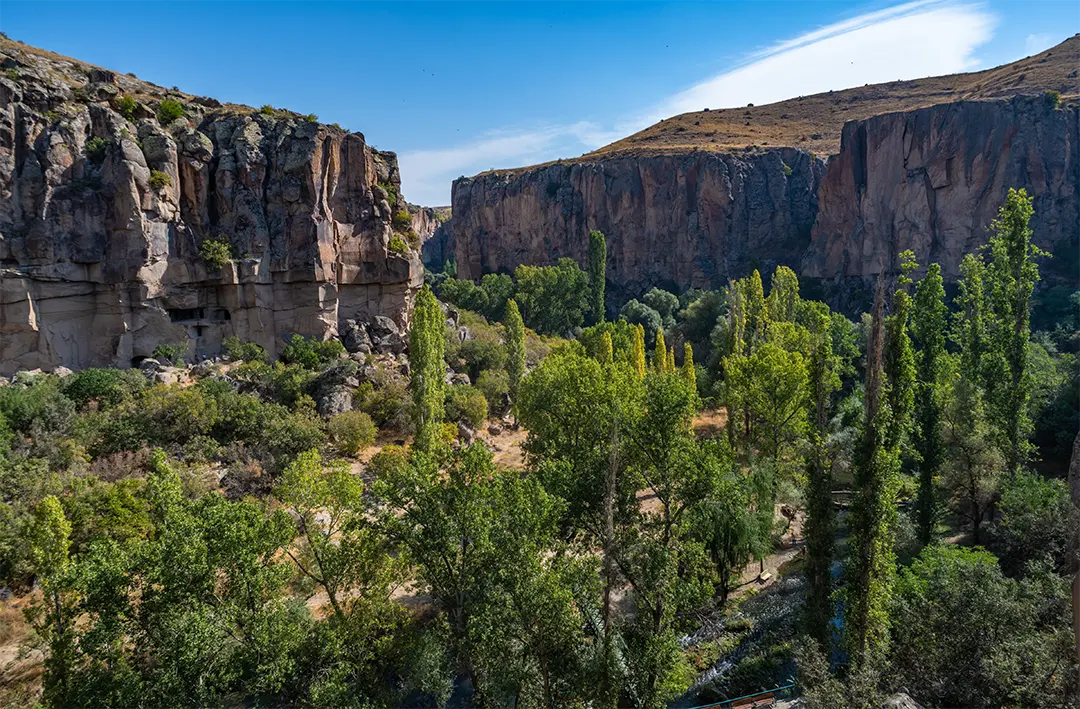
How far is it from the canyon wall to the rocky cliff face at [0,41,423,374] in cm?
3642

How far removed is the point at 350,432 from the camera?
973 inches

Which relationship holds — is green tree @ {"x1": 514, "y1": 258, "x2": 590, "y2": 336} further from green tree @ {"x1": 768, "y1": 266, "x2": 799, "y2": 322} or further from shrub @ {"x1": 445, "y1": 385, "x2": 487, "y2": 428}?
shrub @ {"x1": 445, "y1": 385, "x2": 487, "y2": 428}

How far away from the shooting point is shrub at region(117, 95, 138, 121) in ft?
98.4

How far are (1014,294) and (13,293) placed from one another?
133 feet

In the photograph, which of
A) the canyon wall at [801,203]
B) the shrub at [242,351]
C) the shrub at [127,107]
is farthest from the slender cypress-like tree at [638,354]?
the shrub at [127,107]

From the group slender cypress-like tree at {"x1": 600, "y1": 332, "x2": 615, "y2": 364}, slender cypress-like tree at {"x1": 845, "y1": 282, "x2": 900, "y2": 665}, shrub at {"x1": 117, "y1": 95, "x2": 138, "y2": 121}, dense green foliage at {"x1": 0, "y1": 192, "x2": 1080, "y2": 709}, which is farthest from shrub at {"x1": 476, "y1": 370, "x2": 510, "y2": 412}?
slender cypress-like tree at {"x1": 845, "y1": 282, "x2": 900, "y2": 665}

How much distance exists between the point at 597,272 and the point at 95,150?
43.5 meters

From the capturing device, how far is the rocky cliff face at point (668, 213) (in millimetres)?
67875

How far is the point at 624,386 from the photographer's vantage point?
1883cm

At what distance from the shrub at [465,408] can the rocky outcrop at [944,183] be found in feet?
139

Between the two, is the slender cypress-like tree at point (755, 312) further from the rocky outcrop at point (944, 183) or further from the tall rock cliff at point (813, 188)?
the rocky outcrop at point (944, 183)

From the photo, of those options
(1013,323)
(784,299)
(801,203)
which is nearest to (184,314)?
(784,299)

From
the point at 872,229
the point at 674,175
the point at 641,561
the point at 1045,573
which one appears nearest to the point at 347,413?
the point at 641,561

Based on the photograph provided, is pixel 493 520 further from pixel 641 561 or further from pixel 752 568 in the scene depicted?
pixel 752 568
